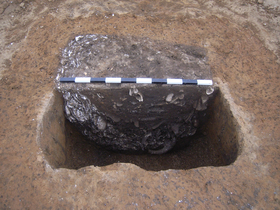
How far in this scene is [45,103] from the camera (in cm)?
233

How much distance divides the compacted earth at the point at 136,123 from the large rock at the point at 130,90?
140 mm

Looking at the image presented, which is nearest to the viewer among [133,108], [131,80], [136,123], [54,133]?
[54,133]

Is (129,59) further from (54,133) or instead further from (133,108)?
(54,133)

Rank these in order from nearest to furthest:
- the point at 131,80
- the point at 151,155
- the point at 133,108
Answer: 1. the point at 131,80
2. the point at 133,108
3. the point at 151,155

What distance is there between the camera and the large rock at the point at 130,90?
101 inches

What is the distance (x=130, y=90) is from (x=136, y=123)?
660 millimetres

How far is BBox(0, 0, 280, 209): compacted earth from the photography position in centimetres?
182

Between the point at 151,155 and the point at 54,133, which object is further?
the point at 151,155

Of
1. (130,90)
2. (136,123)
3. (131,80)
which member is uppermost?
(131,80)

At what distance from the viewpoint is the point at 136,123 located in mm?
2961

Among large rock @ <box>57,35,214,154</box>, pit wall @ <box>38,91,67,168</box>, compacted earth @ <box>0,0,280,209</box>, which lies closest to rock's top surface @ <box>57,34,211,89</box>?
large rock @ <box>57,35,214,154</box>

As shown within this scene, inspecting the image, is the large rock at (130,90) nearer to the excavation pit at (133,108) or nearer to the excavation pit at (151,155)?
the excavation pit at (133,108)

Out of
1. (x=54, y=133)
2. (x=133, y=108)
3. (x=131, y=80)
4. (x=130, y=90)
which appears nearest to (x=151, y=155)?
(x=133, y=108)

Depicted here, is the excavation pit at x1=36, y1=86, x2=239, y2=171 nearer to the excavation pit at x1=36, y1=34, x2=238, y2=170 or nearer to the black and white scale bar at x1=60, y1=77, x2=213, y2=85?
the excavation pit at x1=36, y1=34, x2=238, y2=170
